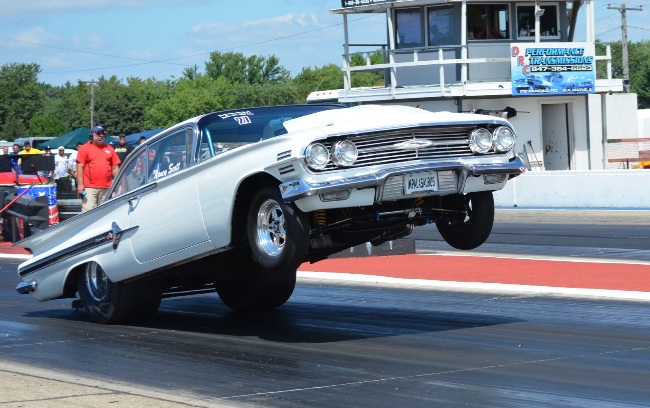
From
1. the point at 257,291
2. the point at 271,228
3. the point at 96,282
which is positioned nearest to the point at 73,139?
the point at 257,291

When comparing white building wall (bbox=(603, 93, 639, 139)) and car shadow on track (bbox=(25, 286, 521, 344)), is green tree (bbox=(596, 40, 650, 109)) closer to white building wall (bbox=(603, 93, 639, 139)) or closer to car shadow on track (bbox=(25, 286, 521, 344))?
white building wall (bbox=(603, 93, 639, 139))

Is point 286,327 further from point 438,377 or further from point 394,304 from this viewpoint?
point 438,377

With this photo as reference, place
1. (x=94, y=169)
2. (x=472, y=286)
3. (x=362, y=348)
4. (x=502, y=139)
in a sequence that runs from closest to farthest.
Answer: (x=362, y=348) → (x=502, y=139) → (x=472, y=286) → (x=94, y=169)

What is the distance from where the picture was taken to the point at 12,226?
2175 cm

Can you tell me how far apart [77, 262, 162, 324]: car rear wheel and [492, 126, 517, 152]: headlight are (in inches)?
142

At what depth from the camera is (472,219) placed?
9.55 metres

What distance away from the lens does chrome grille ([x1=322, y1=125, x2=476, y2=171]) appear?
858cm

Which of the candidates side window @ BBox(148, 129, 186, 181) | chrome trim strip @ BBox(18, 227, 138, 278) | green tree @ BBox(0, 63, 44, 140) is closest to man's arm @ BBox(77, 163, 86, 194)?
chrome trim strip @ BBox(18, 227, 138, 278)

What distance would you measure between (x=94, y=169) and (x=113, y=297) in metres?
6.97

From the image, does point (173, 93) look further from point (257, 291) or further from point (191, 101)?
point (257, 291)

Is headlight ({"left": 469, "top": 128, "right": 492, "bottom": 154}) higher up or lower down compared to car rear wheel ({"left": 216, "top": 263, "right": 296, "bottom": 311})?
higher up

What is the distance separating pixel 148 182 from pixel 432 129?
2.88 metres

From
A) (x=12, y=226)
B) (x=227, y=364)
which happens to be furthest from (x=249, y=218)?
(x=12, y=226)

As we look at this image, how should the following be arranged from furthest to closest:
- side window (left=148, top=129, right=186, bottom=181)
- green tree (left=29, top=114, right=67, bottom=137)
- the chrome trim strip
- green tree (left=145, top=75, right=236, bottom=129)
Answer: green tree (left=145, top=75, right=236, bottom=129)
green tree (left=29, top=114, right=67, bottom=137)
the chrome trim strip
side window (left=148, top=129, right=186, bottom=181)
